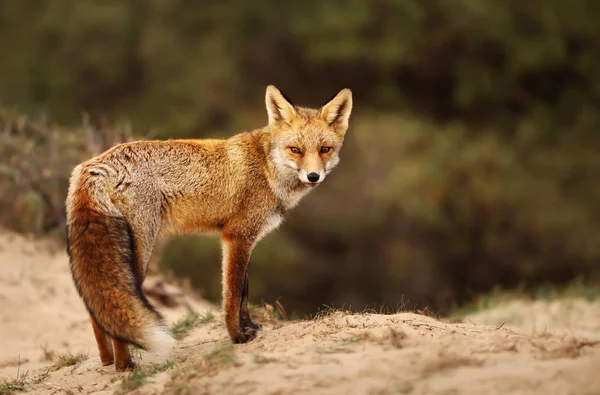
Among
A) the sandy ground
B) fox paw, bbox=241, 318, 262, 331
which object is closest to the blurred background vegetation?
fox paw, bbox=241, 318, 262, 331

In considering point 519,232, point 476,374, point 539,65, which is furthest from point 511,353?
point 539,65

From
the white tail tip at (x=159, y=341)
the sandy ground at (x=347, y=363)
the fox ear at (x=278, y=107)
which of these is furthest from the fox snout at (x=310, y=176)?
the white tail tip at (x=159, y=341)

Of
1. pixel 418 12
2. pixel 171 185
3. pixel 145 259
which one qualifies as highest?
pixel 418 12

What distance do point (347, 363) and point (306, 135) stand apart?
223cm

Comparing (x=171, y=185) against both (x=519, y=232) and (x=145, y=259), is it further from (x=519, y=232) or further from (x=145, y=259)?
(x=519, y=232)

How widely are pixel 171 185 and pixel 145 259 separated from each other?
1.87ft

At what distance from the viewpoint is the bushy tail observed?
449 cm

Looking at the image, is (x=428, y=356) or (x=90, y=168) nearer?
(x=428, y=356)

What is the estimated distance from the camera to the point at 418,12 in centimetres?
1677

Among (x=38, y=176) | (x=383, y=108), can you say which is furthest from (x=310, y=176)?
(x=383, y=108)

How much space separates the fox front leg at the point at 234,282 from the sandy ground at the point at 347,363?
0.19 metres

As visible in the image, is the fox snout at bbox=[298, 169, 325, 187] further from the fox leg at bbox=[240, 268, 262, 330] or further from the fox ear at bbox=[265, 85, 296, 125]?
the fox leg at bbox=[240, 268, 262, 330]

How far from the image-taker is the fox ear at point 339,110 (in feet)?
19.2

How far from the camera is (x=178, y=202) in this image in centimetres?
531
